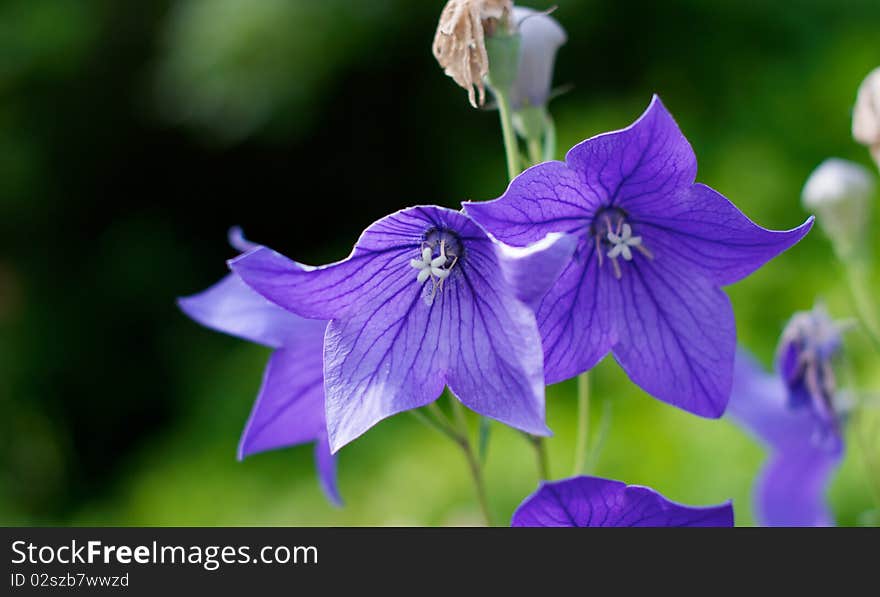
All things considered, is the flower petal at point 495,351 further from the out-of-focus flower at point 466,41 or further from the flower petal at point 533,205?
the out-of-focus flower at point 466,41

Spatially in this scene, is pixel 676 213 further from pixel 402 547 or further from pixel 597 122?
pixel 597 122

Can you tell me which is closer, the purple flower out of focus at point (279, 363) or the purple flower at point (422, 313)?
the purple flower at point (422, 313)

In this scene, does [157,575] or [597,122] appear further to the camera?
[597,122]

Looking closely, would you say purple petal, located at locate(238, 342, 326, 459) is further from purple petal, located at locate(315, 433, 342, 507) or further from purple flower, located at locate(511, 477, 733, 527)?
purple flower, located at locate(511, 477, 733, 527)

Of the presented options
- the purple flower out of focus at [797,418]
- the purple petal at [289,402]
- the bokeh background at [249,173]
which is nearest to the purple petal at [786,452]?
the purple flower out of focus at [797,418]

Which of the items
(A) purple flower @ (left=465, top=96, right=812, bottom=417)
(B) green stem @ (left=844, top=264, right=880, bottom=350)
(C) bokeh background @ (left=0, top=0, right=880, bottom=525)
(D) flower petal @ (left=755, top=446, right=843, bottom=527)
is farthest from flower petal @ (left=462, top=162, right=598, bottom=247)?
(C) bokeh background @ (left=0, top=0, right=880, bottom=525)

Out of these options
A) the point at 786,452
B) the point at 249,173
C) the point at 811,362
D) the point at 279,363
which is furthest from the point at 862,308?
the point at 249,173

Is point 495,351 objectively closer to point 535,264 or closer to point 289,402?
point 535,264

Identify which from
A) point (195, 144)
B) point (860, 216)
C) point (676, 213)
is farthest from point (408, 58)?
point (676, 213)
